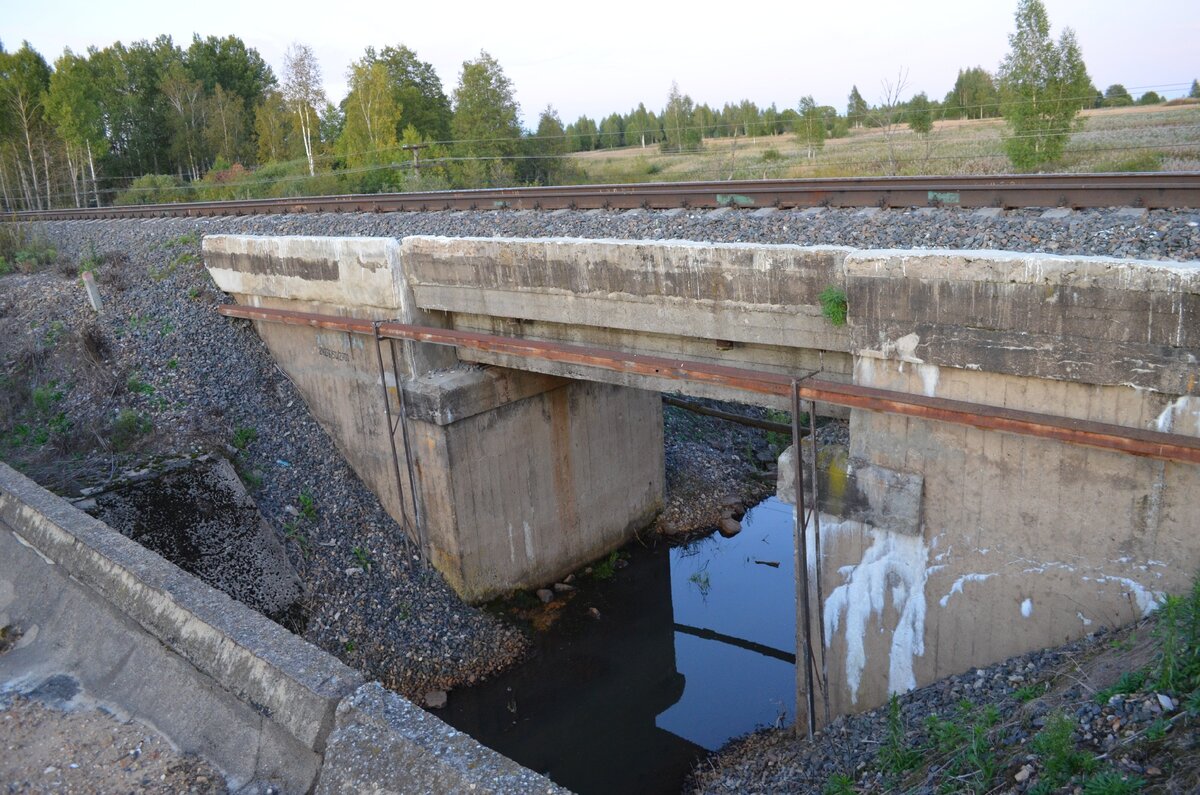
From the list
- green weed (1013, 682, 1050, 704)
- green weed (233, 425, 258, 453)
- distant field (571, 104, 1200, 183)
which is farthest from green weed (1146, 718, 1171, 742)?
distant field (571, 104, 1200, 183)

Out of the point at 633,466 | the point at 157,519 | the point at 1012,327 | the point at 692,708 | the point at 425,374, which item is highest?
the point at 1012,327

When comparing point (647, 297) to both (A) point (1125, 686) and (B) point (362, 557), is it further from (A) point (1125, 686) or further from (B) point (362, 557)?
(B) point (362, 557)

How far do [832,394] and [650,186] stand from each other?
5.22 metres

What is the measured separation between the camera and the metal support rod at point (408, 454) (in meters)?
9.63

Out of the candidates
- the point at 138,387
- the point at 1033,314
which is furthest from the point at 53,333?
the point at 1033,314

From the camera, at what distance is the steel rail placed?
468 centimetres

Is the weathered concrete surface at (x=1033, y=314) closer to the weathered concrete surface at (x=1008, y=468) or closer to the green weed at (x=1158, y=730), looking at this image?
the weathered concrete surface at (x=1008, y=468)

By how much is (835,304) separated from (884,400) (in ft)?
2.75

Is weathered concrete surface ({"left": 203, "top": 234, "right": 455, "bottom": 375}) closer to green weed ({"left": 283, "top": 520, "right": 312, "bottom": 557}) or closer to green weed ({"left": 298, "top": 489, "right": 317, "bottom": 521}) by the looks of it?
green weed ({"left": 298, "top": 489, "right": 317, "bottom": 521})

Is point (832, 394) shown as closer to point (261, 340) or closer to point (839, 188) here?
point (839, 188)

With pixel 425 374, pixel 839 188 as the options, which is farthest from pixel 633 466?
pixel 839 188

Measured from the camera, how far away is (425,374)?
31.6 ft

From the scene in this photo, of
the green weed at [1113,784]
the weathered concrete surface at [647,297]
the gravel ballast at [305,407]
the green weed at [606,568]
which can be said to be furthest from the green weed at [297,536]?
the green weed at [1113,784]

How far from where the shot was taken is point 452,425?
9508 mm
